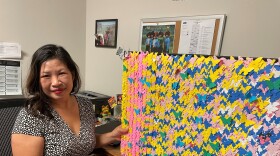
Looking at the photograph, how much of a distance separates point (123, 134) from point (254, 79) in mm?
500

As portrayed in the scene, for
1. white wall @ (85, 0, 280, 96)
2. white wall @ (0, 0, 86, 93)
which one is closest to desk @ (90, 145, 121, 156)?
white wall @ (85, 0, 280, 96)

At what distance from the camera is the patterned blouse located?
875mm

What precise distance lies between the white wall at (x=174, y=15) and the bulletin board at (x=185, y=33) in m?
0.03

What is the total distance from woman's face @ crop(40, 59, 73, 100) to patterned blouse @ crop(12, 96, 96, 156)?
0.35 feet

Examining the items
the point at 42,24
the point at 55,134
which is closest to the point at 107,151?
the point at 55,134

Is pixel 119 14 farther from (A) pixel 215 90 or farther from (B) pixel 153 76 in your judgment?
(A) pixel 215 90

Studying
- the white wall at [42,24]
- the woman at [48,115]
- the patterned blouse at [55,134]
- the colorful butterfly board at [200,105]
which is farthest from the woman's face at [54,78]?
the white wall at [42,24]

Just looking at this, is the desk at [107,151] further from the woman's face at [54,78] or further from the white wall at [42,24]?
the white wall at [42,24]

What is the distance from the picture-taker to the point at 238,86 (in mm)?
484

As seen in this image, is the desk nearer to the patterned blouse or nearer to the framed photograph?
the patterned blouse

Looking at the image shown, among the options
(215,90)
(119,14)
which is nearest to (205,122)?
(215,90)

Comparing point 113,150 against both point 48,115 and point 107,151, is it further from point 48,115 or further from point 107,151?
point 48,115

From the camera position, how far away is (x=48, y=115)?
3.04 ft

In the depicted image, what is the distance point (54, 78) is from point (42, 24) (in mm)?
1170
